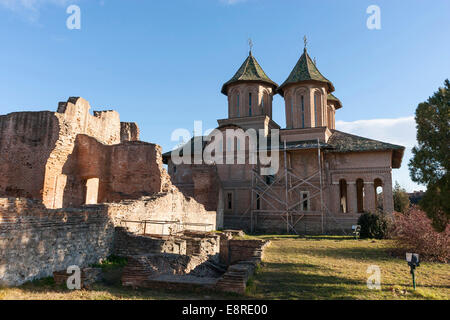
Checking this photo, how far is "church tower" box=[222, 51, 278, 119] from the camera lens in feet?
92.5

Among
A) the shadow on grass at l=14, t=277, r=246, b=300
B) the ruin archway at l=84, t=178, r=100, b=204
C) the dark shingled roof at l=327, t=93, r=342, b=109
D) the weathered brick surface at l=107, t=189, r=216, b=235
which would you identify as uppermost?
the dark shingled roof at l=327, t=93, r=342, b=109

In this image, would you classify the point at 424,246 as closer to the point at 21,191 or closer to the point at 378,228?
the point at 378,228

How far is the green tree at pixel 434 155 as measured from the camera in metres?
7.91

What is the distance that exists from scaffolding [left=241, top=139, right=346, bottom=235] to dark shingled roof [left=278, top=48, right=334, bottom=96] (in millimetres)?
6658

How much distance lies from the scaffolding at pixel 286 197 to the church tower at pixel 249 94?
641cm

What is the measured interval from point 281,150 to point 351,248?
32.9 feet

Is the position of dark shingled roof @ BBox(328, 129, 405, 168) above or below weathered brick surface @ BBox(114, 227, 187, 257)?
above

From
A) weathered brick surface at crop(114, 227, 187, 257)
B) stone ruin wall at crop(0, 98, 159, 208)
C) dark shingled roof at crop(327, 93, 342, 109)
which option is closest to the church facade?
dark shingled roof at crop(327, 93, 342, 109)

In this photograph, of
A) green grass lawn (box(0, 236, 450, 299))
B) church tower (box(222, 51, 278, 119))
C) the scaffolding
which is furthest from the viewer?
church tower (box(222, 51, 278, 119))

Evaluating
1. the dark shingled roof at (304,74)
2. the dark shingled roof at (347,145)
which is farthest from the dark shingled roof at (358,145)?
the dark shingled roof at (304,74)

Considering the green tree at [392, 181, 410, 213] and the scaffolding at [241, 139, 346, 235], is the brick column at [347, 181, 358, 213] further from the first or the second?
the green tree at [392, 181, 410, 213]

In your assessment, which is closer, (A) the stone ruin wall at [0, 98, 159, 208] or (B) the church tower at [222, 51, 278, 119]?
(A) the stone ruin wall at [0, 98, 159, 208]

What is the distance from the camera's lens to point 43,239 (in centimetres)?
742
